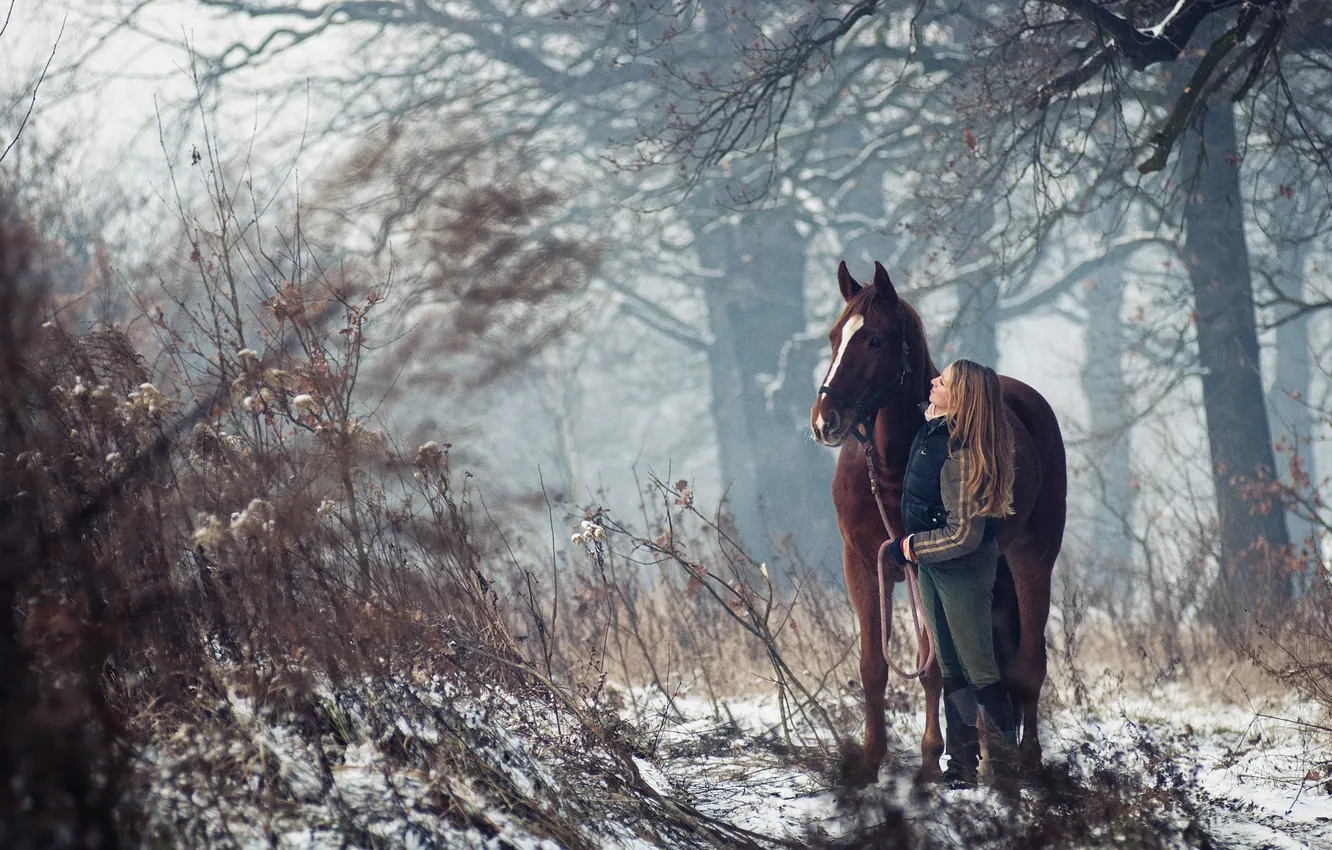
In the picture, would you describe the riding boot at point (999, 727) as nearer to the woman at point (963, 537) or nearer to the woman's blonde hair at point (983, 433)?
the woman at point (963, 537)

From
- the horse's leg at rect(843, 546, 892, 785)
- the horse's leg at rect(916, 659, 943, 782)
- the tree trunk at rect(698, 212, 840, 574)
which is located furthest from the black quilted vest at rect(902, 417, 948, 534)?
the tree trunk at rect(698, 212, 840, 574)

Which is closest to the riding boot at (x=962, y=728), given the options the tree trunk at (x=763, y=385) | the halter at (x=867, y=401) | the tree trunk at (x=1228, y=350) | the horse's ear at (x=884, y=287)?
the halter at (x=867, y=401)

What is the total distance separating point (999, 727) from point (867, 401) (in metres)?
1.37

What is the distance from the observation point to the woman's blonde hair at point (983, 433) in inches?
154

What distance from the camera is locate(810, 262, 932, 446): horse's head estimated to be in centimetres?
408

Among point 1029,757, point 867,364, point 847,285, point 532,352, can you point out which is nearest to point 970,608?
point 1029,757

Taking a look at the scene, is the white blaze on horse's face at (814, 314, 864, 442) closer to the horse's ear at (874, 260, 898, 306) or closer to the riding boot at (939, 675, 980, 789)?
the horse's ear at (874, 260, 898, 306)

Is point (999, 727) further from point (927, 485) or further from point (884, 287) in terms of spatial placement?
point (884, 287)

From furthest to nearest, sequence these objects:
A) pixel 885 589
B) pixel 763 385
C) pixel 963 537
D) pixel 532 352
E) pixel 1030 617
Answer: pixel 763 385, pixel 532 352, pixel 1030 617, pixel 885 589, pixel 963 537

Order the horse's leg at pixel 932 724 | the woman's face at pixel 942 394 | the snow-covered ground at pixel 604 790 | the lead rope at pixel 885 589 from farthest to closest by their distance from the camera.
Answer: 1. the horse's leg at pixel 932 724
2. the lead rope at pixel 885 589
3. the woman's face at pixel 942 394
4. the snow-covered ground at pixel 604 790

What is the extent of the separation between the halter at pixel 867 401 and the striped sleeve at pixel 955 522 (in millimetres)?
368

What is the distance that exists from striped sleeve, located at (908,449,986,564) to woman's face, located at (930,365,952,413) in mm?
178

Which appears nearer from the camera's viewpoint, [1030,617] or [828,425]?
[828,425]

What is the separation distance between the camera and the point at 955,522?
12.9 feet
